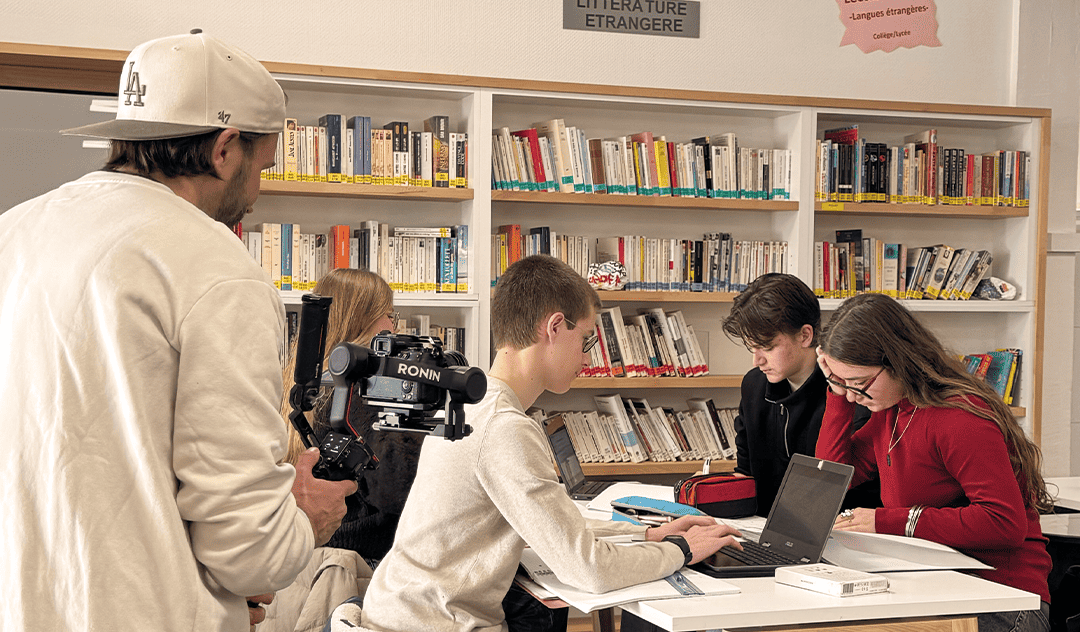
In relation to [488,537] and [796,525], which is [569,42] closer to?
[796,525]

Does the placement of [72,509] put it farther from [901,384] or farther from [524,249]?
[524,249]

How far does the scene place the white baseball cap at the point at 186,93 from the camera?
3.76 ft

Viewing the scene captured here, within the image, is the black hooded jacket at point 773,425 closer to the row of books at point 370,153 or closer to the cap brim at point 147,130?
the row of books at point 370,153

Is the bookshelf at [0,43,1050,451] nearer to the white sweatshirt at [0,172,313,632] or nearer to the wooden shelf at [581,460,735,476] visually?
the wooden shelf at [581,460,735,476]

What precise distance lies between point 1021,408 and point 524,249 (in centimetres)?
231

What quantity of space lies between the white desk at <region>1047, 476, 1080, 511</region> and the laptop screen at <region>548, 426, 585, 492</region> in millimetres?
1474

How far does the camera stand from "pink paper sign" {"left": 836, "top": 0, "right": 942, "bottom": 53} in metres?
4.43

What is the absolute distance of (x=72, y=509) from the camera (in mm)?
1059

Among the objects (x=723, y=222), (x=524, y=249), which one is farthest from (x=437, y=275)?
(x=723, y=222)

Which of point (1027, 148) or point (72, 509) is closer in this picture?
point (72, 509)

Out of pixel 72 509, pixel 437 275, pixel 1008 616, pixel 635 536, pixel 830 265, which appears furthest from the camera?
pixel 830 265

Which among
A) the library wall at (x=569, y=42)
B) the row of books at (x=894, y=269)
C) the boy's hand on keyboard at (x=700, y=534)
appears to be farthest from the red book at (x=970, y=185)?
the boy's hand on keyboard at (x=700, y=534)

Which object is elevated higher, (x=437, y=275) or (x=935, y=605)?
(x=437, y=275)

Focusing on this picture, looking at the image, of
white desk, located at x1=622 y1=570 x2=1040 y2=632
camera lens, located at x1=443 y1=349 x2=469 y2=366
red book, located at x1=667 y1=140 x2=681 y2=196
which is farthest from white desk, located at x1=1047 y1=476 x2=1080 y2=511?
camera lens, located at x1=443 y1=349 x2=469 y2=366
